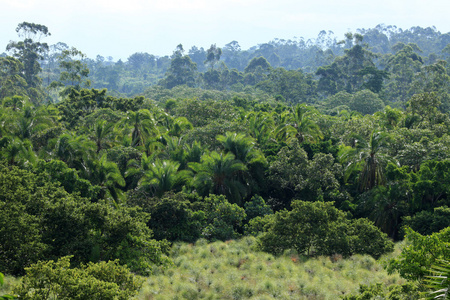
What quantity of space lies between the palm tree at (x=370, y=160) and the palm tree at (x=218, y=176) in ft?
23.8

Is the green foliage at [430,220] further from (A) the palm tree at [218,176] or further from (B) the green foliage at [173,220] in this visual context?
(B) the green foliage at [173,220]

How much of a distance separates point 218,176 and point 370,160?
32.5 feet

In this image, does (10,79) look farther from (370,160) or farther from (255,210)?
(370,160)

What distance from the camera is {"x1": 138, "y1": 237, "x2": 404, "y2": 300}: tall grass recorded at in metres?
16.3

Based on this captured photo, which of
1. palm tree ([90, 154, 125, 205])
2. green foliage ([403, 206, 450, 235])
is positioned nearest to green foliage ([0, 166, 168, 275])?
palm tree ([90, 154, 125, 205])

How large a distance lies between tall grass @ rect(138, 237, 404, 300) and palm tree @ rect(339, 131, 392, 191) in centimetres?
904

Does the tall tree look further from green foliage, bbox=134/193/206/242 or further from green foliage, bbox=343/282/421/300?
green foliage, bbox=343/282/421/300

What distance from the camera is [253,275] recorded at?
1839 centimetres

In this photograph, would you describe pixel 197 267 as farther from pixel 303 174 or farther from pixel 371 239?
pixel 303 174

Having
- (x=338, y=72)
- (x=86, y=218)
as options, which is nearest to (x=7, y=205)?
(x=86, y=218)

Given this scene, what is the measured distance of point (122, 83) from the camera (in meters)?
152

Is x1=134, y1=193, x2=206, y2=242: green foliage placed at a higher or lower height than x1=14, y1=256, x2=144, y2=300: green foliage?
lower

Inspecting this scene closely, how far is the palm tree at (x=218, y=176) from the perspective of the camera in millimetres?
28406

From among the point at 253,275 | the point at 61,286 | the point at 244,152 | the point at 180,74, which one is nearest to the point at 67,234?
the point at 61,286
